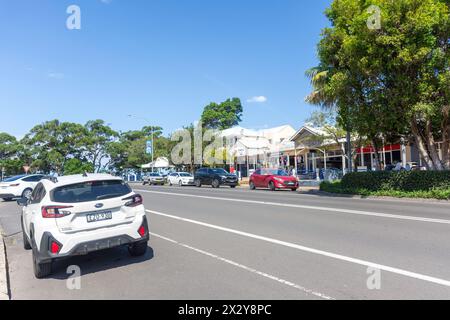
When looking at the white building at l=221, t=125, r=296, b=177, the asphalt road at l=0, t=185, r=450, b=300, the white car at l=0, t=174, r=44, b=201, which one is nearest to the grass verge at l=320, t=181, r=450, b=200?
the asphalt road at l=0, t=185, r=450, b=300

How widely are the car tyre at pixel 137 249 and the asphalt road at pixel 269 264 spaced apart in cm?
15

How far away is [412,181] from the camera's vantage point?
16.8m

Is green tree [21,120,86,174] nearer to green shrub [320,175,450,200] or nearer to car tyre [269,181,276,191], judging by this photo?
car tyre [269,181,276,191]

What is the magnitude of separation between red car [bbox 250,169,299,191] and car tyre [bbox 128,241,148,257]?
18666mm

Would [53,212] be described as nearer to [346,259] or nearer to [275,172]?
[346,259]

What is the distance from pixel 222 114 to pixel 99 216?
2468 inches

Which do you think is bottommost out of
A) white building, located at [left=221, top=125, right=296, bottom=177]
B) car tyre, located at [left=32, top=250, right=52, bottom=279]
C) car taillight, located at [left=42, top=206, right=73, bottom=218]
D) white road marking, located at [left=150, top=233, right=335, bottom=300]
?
white road marking, located at [left=150, top=233, right=335, bottom=300]

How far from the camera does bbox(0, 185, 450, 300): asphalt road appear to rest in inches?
187

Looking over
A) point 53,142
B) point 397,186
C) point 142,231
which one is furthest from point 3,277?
point 53,142

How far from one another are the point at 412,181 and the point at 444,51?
6.02 metres

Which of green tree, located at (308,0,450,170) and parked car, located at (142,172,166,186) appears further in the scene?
parked car, located at (142,172,166,186)

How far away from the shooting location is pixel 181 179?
36.7m

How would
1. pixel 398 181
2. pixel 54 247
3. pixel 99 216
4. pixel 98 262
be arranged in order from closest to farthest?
pixel 54 247 → pixel 99 216 → pixel 98 262 → pixel 398 181
